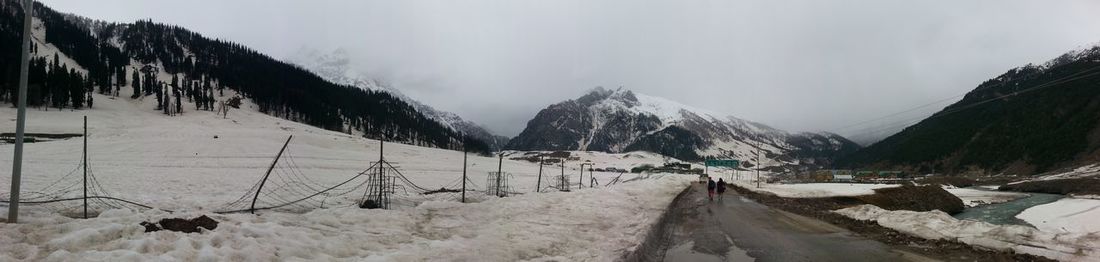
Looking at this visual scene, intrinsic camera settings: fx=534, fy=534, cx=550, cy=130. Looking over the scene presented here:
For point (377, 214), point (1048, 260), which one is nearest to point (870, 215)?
point (1048, 260)

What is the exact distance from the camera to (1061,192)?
61.9 metres

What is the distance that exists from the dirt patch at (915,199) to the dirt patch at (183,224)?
36029 mm

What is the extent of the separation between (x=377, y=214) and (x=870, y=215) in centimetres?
1838

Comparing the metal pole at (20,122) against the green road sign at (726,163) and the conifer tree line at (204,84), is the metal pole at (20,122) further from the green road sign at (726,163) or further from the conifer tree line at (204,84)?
the conifer tree line at (204,84)

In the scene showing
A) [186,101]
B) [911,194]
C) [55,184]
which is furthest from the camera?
[186,101]

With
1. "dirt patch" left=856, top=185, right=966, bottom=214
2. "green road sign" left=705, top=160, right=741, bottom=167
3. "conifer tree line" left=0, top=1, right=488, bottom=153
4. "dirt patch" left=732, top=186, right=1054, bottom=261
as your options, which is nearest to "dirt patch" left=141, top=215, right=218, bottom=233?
"dirt patch" left=732, top=186, right=1054, bottom=261

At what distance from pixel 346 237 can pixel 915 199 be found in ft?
122

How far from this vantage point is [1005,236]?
13.7 meters

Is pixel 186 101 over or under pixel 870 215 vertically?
over

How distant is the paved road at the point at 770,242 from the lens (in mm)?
12867

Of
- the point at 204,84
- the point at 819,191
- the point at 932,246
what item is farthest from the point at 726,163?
the point at 204,84

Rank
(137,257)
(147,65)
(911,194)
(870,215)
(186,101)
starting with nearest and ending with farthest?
(137,257)
(870,215)
(911,194)
(186,101)
(147,65)

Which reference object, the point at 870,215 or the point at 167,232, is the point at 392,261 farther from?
the point at 870,215

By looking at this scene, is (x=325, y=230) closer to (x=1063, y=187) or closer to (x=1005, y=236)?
(x=1005, y=236)
